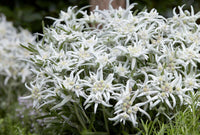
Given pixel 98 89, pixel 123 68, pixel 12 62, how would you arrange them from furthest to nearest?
pixel 12 62
pixel 123 68
pixel 98 89

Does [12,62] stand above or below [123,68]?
above

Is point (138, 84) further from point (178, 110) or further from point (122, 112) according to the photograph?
point (178, 110)

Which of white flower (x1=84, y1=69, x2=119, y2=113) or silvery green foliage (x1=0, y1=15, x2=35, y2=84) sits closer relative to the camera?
white flower (x1=84, y1=69, x2=119, y2=113)

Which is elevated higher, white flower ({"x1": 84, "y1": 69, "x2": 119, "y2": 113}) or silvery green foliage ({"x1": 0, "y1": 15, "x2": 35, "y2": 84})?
silvery green foliage ({"x1": 0, "y1": 15, "x2": 35, "y2": 84})

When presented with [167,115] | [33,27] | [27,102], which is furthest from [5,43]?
[167,115]

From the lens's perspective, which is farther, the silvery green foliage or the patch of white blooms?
the silvery green foliage

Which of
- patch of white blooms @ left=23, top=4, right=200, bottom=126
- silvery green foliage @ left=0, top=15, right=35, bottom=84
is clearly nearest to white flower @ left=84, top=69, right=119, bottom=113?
patch of white blooms @ left=23, top=4, right=200, bottom=126

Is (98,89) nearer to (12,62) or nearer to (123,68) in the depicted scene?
(123,68)

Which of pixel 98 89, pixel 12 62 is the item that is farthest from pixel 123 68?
pixel 12 62

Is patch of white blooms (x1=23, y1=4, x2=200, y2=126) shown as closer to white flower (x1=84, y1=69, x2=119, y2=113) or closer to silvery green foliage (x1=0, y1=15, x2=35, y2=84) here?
white flower (x1=84, y1=69, x2=119, y2=113)
